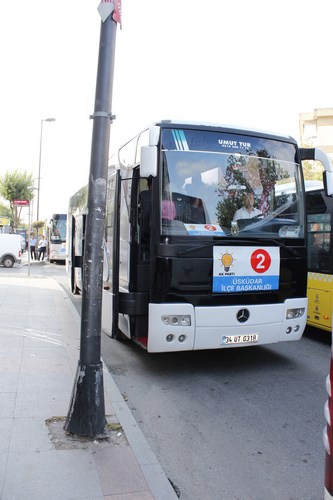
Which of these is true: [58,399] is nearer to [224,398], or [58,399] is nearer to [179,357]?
[224,398]

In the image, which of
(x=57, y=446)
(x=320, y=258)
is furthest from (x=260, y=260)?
(x=57, y=446)

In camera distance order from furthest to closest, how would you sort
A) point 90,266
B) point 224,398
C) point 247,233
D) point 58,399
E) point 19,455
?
point 247,233, point 224,398, point 58,399, point 90,266, point 19,455

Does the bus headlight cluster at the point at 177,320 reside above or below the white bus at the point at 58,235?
below

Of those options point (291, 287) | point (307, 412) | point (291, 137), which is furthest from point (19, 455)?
point (291, 137)

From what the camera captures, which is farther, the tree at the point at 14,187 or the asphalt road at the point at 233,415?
the tree at the point at 14,187

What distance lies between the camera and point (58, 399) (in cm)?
446

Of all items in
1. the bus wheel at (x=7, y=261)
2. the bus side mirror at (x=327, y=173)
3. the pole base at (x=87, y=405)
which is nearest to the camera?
the pole base at (x=87, y=405)

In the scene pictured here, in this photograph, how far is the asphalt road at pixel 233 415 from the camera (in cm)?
330

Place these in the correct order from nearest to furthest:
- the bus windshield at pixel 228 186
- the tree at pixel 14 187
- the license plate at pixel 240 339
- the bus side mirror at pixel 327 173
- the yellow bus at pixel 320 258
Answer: the bus windshield at pixel 228 186 < the license plate at pixel 240 339 < the bus side mirror at pixel 327 173 < the yellow bus at pixel 320 258 < the tree at pixel 14 187

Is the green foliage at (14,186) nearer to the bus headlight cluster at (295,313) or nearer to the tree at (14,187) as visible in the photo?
the tree at (14,187)

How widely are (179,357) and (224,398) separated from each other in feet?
5.48

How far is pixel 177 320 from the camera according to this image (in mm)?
5148

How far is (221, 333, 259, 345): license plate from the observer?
5.34m

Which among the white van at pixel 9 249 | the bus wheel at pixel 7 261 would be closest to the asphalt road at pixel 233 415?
the white van at pixel 9 249
